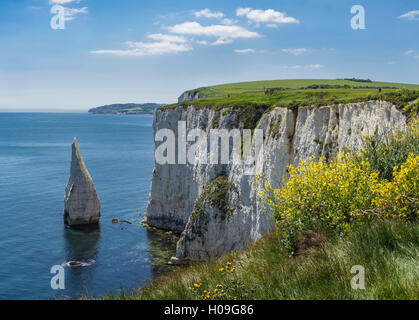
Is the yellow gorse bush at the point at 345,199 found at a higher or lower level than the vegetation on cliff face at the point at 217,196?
higher

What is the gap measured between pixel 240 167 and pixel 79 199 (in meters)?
26.8

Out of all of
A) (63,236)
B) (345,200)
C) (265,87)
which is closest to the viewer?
(345,200)

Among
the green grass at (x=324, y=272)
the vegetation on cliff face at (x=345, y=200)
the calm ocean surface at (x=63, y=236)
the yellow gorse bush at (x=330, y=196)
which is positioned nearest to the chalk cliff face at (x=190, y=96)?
the calm ocean surface at (x=63, y=236)

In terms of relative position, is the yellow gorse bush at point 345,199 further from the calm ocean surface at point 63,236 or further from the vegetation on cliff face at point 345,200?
the calm ocean surface at point 63,236

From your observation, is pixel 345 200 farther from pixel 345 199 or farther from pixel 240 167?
pixel 240 167

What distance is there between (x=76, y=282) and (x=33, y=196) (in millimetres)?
35006

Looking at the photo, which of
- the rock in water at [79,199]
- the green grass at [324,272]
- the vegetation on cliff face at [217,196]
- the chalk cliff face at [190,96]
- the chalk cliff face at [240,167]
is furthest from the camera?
the chalk cliff face at [190,96]

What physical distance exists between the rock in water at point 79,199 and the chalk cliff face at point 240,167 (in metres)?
8.36

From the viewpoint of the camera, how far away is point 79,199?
5541 centimetres

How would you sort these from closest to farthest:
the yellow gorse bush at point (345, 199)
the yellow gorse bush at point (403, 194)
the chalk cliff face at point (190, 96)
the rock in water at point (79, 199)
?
the yellow gorse bush at point (403, 194) < the yellow gorse bush at point (345, 199) < the rock in water at point (79, 199) < the chalk cliff face at point (190, 96)

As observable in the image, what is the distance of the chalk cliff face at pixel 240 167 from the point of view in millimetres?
30344

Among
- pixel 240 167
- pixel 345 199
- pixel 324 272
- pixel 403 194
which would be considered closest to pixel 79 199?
pixel 240 167

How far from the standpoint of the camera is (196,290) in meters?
11.1

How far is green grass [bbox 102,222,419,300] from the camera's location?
8.91m
